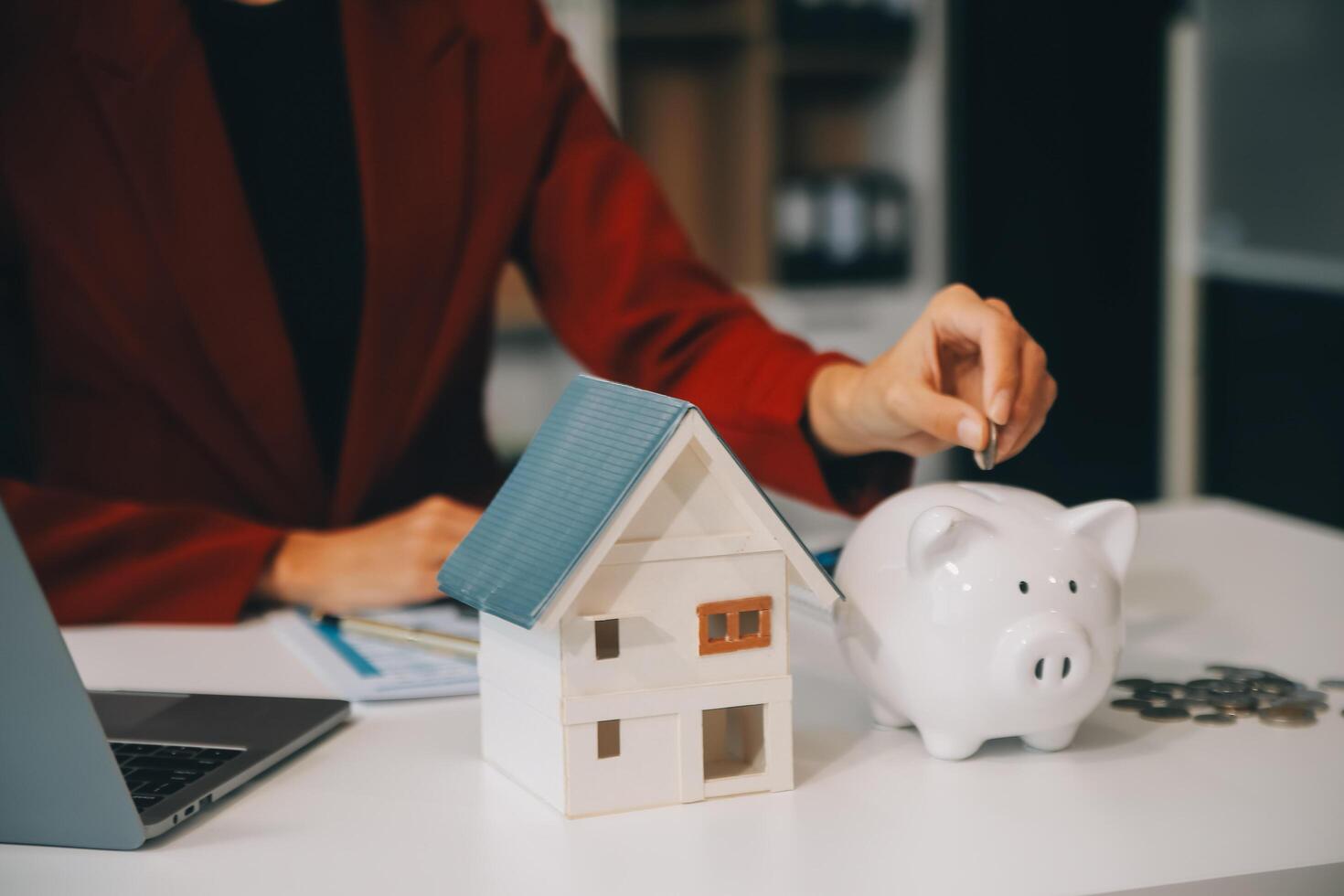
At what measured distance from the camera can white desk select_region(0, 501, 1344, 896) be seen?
58 cm

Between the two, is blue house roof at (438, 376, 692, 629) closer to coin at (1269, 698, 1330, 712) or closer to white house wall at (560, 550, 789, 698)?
white house wall at (560, 550, 789, 698)

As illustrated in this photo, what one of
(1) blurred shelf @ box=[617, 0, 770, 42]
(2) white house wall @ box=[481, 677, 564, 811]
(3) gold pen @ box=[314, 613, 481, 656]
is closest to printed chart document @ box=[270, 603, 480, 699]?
(3) gold pen @ box=[314, 613, 481, 656]

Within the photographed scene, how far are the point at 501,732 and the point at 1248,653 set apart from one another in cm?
51

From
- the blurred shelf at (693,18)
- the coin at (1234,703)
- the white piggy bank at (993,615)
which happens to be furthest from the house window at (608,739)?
the blurred shelf at (693,18)

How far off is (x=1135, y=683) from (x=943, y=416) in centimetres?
20

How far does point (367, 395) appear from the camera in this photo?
122cm

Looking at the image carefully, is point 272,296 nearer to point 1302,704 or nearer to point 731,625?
point 731,625

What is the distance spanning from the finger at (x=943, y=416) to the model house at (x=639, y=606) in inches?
5.8

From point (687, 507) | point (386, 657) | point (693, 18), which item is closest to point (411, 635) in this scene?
point (386, 657)

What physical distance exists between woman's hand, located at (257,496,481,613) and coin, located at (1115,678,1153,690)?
48 cm

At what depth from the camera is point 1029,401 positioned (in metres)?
0.79

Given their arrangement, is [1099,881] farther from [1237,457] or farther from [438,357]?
[1237,457]

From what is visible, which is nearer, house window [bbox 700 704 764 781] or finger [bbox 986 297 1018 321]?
house window [bbox 700 704 764 781]

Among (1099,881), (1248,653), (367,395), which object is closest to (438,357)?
(367,395)
